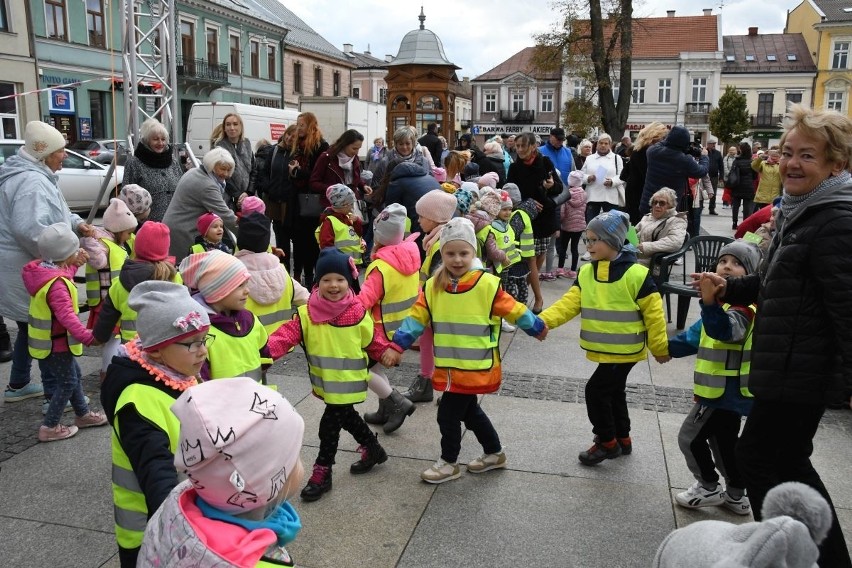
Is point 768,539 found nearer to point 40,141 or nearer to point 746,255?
point 746,255

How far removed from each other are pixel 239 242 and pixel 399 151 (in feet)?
11.0

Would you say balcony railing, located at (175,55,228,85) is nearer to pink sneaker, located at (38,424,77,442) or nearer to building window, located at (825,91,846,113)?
pink sneaker, located at (38,424,77,442)

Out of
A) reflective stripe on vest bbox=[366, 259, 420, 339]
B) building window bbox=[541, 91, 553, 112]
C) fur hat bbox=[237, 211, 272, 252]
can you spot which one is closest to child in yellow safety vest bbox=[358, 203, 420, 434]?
reflective stripe on vest bbox=[366, 259, 420, 339]

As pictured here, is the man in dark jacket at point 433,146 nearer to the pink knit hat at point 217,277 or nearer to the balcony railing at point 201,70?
the pink knit hat at point 217,277

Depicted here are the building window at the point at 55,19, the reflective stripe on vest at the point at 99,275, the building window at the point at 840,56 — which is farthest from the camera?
the building window at the point at 840,56

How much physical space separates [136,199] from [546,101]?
65.2 m

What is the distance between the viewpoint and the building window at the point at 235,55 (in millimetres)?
40844

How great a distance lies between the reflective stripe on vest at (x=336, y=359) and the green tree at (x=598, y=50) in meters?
18.1

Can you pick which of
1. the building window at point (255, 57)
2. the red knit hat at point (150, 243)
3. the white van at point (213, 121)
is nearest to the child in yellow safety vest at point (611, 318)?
the red knit hat at point (150, 243)

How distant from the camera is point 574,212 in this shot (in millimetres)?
10047

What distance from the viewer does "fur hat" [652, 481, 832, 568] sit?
4.47 feet

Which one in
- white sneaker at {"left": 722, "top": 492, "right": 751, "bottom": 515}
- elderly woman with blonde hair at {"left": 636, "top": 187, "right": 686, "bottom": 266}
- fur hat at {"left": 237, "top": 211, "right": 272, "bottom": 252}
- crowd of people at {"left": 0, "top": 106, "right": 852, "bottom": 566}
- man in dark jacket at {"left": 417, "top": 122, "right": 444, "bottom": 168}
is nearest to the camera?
crowd of people at {"left": 0, "top": 106, "right": 852, "bottom": 566}

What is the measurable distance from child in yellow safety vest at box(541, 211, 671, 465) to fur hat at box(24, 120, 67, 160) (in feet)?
11.9

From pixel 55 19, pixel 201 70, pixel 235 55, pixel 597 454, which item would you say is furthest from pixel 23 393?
pixel 235 55
